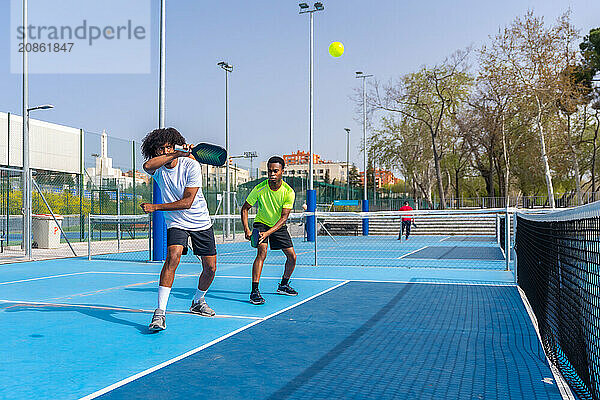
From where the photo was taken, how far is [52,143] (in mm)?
29781

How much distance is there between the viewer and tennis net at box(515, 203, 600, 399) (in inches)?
142

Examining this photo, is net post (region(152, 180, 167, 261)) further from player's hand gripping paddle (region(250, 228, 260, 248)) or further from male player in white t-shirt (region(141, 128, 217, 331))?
male player in white t-shirt (region(141, 128, 217, 331))

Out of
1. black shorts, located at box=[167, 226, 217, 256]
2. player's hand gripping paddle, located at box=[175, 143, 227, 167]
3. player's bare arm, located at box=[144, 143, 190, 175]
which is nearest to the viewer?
player's bare arm, located at box=[144, 143, 190, 175]

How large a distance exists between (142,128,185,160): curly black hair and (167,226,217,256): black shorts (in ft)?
2.66

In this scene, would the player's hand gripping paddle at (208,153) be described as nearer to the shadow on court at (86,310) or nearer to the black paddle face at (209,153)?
the black paddle face at (209,153)

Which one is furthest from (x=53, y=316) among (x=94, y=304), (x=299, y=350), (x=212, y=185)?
(x=212, y=185)

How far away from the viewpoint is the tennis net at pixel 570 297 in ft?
11.8

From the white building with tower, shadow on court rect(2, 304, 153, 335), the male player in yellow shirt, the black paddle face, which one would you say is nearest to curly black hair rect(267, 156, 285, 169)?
the male player in yellow shirt

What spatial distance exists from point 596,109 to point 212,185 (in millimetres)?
27175

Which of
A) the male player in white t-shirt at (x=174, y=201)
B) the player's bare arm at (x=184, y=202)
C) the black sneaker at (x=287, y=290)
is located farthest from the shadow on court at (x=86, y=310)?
the black sneaker at (x=287, y=290)

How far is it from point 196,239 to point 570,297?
11.5 ft

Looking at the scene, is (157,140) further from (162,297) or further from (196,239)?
(162,297)

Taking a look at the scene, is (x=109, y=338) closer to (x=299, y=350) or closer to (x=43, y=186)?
(x=299, y=350)

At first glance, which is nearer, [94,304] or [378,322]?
[378,322]
